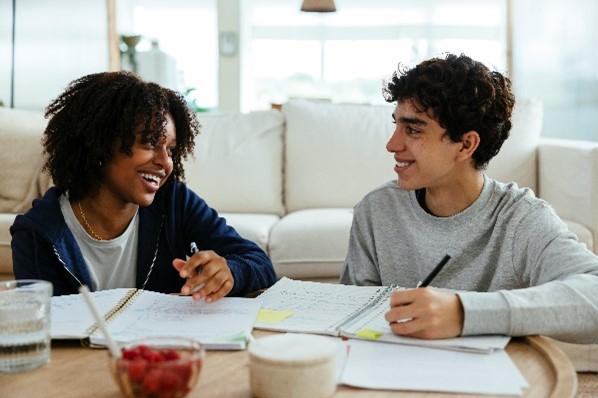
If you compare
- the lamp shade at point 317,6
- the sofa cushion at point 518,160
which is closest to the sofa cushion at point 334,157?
the sofa cushion at point 518,160

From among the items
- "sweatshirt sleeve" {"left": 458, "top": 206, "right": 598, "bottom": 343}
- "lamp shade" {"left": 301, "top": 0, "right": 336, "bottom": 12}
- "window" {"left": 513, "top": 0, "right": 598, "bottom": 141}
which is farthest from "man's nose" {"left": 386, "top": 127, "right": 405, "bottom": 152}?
"lamp shade" {"left": 301, "top": 0, "right": 336, "bottom": 12}

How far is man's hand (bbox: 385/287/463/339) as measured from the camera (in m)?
1.00

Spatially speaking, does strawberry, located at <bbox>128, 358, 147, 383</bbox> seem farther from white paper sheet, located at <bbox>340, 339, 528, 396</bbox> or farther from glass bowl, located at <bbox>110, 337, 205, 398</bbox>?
white paper sheet, located at <bbox>340, 339, 528, 396</bbox>

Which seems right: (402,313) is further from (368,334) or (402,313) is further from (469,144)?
(469,144)

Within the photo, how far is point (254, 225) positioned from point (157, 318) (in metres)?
1.63

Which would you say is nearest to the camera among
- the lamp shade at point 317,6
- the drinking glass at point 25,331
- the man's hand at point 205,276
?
the drinking glass at point 25,331

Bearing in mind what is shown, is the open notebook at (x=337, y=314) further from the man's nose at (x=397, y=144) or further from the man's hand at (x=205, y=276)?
the man's nose at (x=397, y=144)

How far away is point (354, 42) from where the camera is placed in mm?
5430

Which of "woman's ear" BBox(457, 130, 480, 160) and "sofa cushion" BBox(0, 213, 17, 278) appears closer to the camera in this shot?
"woman's ear" BBox(457, 130, 480, 160)

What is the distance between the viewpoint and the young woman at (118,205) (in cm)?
138

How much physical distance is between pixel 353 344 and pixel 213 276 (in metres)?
0.32

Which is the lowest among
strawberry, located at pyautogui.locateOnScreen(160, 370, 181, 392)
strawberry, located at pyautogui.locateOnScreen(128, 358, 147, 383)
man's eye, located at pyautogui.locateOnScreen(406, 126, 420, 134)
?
strawberry, located at pyautogui.locateOnScreen(160, 370, 181, 392)

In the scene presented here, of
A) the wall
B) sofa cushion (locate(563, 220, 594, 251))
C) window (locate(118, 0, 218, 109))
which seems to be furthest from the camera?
window (locate(118, 0, 218, 109))

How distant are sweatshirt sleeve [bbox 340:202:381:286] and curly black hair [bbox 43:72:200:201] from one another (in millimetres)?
435
